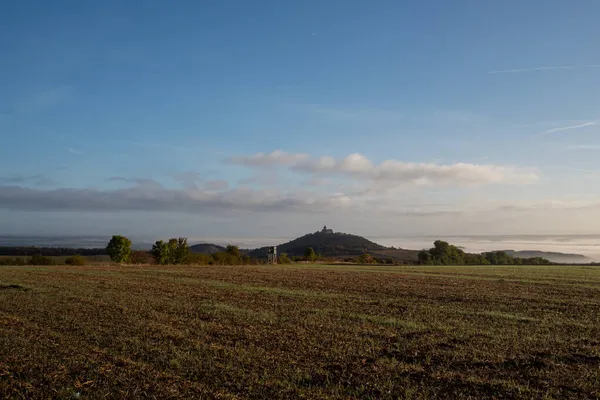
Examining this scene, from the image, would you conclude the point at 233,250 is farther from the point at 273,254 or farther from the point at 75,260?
the point at 75,260

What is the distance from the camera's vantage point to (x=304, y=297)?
67.7ft

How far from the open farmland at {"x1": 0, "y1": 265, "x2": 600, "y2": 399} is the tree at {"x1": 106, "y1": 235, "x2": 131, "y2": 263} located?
5378 centimetres

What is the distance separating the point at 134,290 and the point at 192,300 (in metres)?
5.40

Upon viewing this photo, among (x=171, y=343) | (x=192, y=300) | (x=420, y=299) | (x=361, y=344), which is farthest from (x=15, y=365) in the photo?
(x=420, y=299)

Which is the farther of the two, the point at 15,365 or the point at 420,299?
the point at 420,299

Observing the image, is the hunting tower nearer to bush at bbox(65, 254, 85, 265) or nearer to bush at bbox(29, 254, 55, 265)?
bush at bbox(65, 254, 85, 265)

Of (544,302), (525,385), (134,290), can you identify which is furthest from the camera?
(134,290)

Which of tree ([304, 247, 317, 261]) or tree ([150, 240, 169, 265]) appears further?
tree ([304, 247, 317, 261])

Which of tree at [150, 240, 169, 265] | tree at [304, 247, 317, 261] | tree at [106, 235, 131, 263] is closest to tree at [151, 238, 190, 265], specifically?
tree at [150, 240, 169, 265]

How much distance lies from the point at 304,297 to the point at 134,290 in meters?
8.90

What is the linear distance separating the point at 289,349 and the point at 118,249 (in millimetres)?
66128

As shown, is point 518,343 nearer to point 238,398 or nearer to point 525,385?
point 525,385

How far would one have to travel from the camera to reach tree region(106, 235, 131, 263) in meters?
69.6

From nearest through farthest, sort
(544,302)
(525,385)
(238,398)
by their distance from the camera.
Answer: (238,398) < (525,385) < (544,302)
